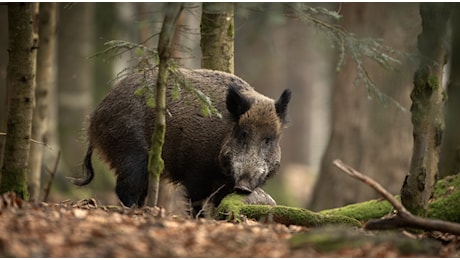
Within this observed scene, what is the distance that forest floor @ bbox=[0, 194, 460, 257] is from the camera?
4.88m

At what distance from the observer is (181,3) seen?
6758 millimetres

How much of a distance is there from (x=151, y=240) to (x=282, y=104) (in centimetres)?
455

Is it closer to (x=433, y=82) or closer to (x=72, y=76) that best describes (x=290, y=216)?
(x=433, y=82)

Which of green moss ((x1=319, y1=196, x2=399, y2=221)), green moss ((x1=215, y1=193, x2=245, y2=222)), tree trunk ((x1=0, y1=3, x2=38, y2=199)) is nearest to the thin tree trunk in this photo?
green moss ((x1=215, y1=193, x2=245, y2=222))

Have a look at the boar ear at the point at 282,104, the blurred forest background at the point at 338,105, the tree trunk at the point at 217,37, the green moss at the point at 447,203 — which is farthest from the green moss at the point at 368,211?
the blurred forest background at the point at 338,105

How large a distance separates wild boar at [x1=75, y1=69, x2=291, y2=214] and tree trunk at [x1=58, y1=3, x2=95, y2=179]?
305 inches

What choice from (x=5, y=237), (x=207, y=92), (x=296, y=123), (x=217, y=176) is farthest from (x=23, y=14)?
(x=296, y=123)

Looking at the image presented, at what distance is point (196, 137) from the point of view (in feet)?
30.8

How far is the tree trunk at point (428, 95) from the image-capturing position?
24.0 ft

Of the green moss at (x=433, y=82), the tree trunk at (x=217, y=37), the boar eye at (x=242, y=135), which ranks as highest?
the tree trunk at (x=217, y=37)

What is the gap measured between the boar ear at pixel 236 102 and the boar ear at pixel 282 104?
0.46m


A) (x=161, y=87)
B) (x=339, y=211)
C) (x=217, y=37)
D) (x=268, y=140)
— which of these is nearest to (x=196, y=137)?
(x=268, y=140)

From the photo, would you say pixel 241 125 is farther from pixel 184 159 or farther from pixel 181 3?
pixel 181 3

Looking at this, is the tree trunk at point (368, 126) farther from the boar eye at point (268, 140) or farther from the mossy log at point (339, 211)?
the mossy log at point (339, 211)
